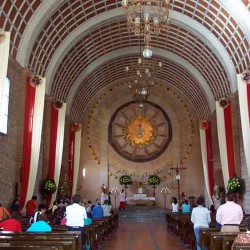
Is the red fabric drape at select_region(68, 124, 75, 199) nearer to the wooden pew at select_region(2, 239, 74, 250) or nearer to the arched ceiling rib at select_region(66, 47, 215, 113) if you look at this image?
the arched ceiling rib at select_region(66, 47, 215, 113)

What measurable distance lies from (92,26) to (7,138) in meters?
9.11

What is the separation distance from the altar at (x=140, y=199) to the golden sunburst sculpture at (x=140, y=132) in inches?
171

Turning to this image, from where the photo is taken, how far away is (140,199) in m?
29.1

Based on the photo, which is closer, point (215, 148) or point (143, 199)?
point (215, 148)

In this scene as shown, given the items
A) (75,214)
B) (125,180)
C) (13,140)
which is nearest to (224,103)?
(125,180)

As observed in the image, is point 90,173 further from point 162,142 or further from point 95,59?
point 95,59

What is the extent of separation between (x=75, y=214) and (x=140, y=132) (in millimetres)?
23014

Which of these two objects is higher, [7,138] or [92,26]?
[92,26]

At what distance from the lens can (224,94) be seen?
23.6m

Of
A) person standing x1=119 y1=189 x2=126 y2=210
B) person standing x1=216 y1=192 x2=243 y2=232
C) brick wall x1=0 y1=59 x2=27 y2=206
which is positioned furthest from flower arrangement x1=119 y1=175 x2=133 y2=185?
person standing x1=216 y1=192 x2=243 y2=232

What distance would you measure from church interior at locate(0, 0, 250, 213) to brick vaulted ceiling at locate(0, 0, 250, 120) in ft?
0.24

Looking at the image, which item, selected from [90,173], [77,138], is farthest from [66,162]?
[90,173]

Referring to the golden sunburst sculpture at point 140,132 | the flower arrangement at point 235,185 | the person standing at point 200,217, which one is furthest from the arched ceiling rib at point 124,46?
the person standing at point 200,217

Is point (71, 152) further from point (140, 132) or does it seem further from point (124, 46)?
point (124, 46)
